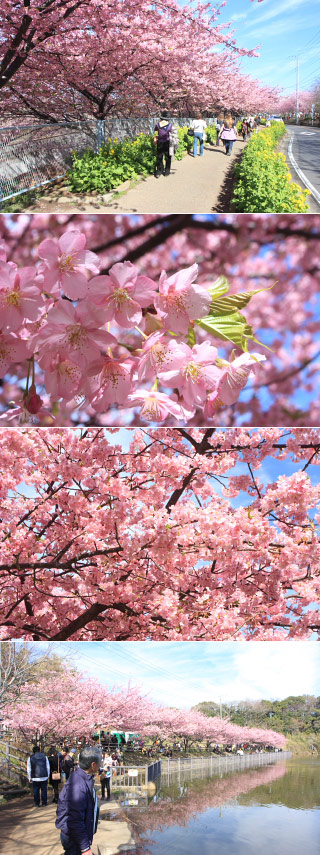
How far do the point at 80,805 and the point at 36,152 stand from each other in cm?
744

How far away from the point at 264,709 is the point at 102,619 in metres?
0.97

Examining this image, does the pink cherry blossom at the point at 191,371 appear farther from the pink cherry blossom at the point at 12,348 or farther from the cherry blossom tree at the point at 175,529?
the cherry blossom tree at the point at 175,529

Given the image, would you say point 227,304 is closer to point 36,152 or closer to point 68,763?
point 68,763

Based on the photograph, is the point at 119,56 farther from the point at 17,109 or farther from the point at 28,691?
the point at 28,691

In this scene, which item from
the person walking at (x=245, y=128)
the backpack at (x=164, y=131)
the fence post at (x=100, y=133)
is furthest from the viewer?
the person walking at (x=245, y=128)

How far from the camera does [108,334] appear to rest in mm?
804

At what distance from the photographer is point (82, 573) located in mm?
2811

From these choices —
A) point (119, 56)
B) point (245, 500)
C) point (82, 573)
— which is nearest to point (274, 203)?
point (245, 500)

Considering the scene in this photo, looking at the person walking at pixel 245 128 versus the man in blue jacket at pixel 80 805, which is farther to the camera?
the person walking at pixel 245 128

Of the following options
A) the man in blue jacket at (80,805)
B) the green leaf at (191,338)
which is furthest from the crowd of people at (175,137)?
the green leaf at (191,338)

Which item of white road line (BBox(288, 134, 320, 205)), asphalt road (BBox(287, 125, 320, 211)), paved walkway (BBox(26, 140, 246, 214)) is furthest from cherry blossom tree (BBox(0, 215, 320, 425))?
white road line (BBox(288, 134, 320, 205))

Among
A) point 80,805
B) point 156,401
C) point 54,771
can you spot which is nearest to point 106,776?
point 54,771

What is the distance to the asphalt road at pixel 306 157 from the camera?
9.74 m

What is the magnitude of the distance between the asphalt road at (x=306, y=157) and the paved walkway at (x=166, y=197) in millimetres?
1281
